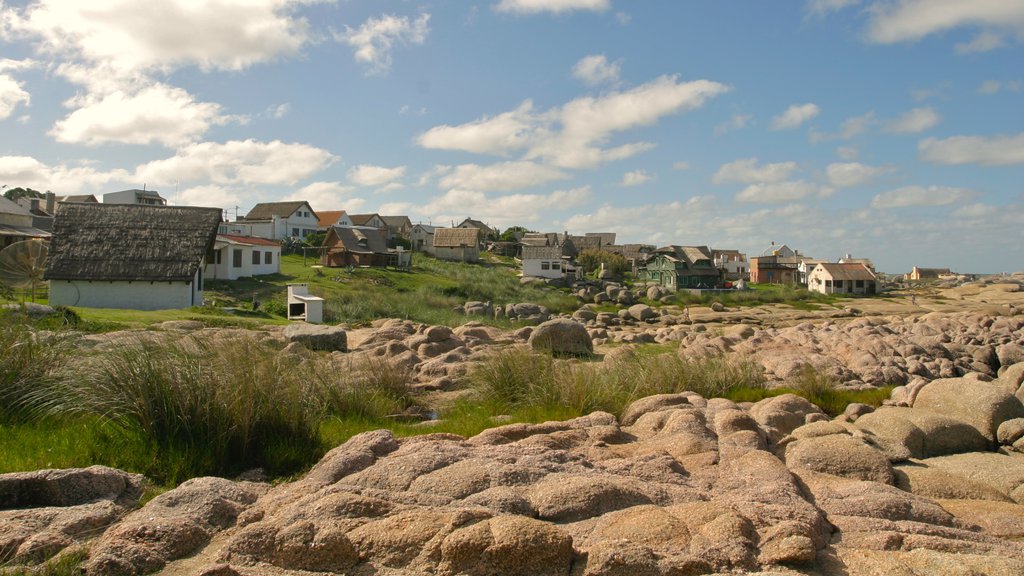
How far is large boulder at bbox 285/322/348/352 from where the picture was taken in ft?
56.9

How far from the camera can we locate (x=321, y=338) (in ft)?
58.0

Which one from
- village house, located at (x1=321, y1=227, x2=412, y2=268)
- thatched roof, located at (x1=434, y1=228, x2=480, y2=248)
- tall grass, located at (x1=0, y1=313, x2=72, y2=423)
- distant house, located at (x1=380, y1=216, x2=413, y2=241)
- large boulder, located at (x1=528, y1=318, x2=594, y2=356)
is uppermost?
distant house, located at (x1=380, y1=216, x2=413, y2=241)

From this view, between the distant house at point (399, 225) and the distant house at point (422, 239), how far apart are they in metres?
0.76

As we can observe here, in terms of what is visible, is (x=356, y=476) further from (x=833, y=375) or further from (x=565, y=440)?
(x=833, y=375)

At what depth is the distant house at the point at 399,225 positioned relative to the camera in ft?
291

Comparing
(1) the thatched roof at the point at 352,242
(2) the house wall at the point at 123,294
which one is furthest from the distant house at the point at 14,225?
(1) the thatched roof at the point at 352,242

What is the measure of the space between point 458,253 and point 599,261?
17136 millimetres

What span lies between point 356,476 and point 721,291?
60.5 meters

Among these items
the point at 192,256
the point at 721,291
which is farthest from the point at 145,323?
the point at 721,291

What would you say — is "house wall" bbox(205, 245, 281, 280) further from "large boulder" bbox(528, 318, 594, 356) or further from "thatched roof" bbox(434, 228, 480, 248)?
"thatched roof" bbox(434, 228, 480, 248)

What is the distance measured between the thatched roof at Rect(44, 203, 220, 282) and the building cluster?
0.04 m

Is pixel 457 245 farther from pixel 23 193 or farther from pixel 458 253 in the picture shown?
pixel 23 193

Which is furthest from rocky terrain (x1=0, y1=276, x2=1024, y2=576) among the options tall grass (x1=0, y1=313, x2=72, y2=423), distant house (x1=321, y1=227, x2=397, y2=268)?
distant house (x1=321, y1=227, x2=397, y2=268)

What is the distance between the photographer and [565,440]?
6766 millimetres
